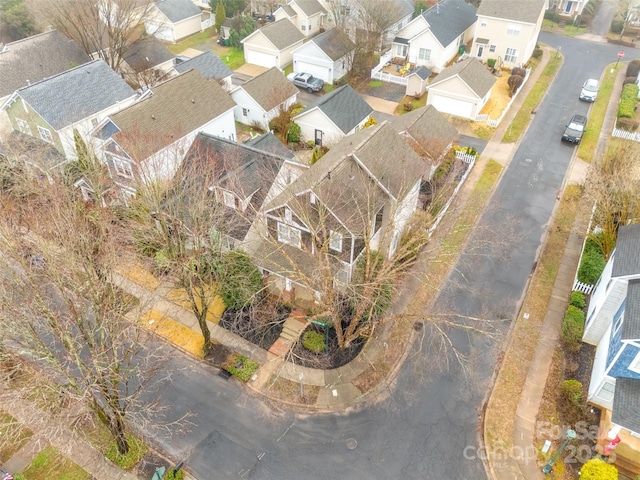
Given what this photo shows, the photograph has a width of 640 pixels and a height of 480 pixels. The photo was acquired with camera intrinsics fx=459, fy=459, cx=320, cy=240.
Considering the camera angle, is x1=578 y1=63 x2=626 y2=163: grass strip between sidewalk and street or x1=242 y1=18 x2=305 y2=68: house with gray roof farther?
x1=242 y1=18 x2=305 y2=68: house with gray roof

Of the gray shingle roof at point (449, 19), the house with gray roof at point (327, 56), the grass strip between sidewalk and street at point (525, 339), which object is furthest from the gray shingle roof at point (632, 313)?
the gray shingle roof at point (449, 19)

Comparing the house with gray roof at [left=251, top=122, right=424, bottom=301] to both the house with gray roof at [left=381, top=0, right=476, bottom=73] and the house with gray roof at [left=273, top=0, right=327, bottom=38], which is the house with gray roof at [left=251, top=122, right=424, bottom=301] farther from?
the house with gray roof at [left=273, top=0, right=327, bottom=38]

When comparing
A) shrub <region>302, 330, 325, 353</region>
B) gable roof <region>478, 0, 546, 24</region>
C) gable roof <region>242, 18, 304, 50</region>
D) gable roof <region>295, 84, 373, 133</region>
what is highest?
gable roof <region>478, 0, 546, 24</region>

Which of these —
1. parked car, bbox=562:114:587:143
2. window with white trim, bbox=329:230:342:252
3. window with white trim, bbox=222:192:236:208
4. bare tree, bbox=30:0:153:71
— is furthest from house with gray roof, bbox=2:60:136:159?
parked car, bbox=562:114:587:143

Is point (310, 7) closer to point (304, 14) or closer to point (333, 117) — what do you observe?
point (304, 14)

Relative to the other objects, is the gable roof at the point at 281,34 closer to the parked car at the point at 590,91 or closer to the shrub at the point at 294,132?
the shrub at the point at 294,132

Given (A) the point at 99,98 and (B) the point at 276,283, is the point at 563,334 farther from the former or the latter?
(A) the point at 99,98

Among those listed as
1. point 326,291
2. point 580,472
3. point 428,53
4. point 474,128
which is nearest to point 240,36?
point 428,53
